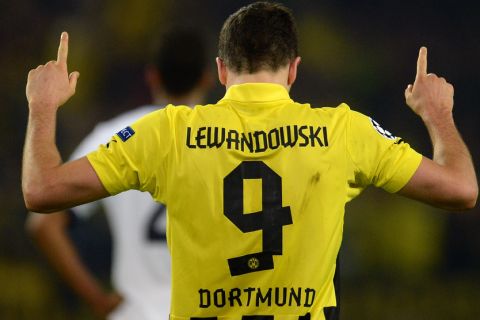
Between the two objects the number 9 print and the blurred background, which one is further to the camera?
the blurred background

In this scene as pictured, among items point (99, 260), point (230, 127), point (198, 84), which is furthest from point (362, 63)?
point (230, 127)

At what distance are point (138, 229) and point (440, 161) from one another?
1.77 meters

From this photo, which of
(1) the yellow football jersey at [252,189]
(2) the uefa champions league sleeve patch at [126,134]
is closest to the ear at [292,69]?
(1) the yellow football jersey at [252,189]

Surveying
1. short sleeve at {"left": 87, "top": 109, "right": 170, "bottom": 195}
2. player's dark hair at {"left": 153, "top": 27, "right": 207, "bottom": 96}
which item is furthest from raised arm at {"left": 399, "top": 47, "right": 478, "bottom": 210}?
player's dark hair at {"left": 153, "top": 27, "right": 207, "bottom": 96}

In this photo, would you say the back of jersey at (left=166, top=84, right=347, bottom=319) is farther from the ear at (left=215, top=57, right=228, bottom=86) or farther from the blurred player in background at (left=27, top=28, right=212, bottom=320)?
the blurred player in background at (left=27, top=28, right=212, bottom=320)

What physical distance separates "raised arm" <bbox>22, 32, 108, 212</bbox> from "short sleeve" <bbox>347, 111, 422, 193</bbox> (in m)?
0.70

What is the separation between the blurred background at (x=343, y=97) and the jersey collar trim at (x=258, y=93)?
462cm

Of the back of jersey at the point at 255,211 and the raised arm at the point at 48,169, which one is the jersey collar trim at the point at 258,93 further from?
the raised arm at the point at 48,169

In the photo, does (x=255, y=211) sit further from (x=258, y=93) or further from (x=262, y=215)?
(x=258, y=93)

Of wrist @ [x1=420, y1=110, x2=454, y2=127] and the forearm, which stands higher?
wrist @ [x1=420, y1=110, x2=454, y2=127]

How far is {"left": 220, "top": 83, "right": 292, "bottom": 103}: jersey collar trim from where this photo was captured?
10.3 feet

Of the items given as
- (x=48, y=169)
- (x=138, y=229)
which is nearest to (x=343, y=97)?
(x=138, y=229)

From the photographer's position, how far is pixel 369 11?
9008mm


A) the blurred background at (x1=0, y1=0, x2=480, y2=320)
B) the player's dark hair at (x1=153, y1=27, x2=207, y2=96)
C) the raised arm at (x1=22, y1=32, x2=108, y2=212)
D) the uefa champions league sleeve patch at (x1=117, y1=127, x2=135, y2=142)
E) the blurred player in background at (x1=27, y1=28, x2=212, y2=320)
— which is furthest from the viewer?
the blurred background at (x1=0, y1=0, x2=480, y2=320)
